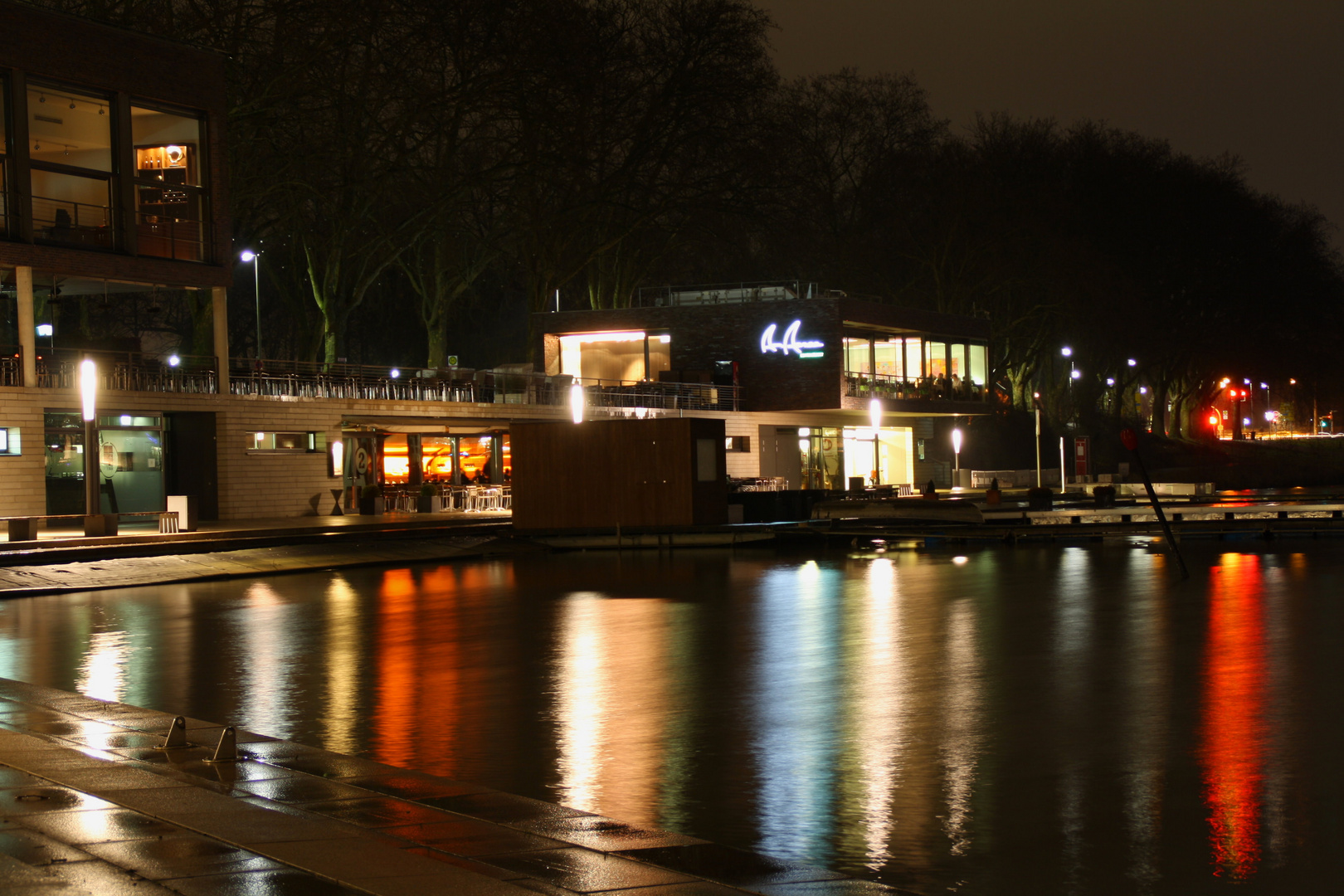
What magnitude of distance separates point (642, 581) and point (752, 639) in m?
7.94

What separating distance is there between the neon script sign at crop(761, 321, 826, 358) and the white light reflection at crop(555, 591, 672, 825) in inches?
1716

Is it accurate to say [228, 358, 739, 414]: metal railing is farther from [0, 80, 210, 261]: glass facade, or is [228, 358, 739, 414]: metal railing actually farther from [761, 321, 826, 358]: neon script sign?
[0, 80, 210, 261]: glass facade

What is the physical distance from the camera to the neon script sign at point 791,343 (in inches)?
2399

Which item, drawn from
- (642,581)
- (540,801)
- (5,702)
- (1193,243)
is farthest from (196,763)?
(1193,243)

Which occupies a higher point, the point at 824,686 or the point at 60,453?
the point at 60,453

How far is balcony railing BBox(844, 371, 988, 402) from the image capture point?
61.8m

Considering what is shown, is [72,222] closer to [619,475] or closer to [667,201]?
[619,475]

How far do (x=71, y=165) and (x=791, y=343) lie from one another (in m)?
31.8

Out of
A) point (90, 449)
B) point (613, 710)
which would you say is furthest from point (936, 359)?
point (613, 710)

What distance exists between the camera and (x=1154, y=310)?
77875 mm

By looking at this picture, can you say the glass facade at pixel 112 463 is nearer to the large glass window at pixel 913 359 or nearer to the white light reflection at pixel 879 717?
the white light reflection at pixel 879 717

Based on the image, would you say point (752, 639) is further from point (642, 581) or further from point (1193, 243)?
point (1193, 243)

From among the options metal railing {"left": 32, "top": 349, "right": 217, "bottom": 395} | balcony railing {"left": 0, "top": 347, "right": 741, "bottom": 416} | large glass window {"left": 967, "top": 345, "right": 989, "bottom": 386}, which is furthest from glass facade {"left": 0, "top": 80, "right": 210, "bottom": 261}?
large glass window {"left": 967, "top": 345, "right": 989, "bottom": 386}

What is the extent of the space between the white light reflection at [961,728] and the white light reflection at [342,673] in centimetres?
408
